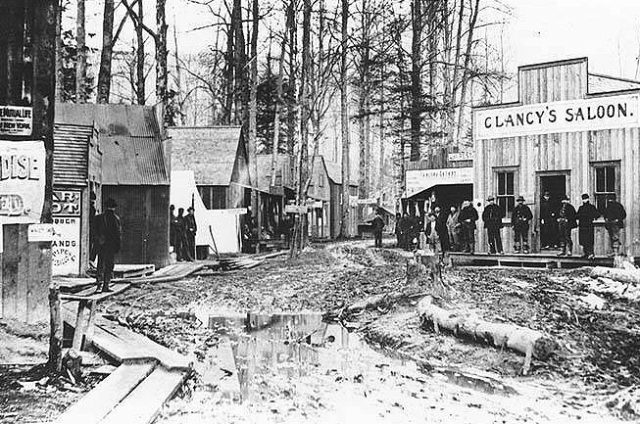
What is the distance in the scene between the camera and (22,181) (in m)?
9.27

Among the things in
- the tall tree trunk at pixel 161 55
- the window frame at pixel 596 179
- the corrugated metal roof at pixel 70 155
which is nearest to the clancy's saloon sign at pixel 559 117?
the window frame at pixel 596 179

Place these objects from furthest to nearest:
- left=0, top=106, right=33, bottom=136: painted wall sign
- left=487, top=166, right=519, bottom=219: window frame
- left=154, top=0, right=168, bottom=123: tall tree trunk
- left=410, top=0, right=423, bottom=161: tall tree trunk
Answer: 1. left=410, top=0, right=423, bottom=161: tall tree trunk
2. left=154, top=0, right=168, bottom=123: tall tree trunk
3. left=487, top=166, right=519, bottom=219: window frame
4. left=0, top=106, right=33, bottom=136: painted wall sign

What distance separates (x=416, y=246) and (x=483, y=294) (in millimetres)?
14881

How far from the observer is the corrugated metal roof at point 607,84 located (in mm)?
17647

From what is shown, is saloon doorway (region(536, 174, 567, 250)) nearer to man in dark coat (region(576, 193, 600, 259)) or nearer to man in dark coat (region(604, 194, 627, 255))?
man in dark coat (region(576, 193, 600, 259))

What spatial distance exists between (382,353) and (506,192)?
1105 cm

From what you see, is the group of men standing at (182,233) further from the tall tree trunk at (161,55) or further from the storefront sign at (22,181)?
the storefront sign at (22,181)

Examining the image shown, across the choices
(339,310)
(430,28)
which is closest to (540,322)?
(339,310)

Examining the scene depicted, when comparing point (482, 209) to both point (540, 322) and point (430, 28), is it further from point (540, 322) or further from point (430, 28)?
point (430, 28)

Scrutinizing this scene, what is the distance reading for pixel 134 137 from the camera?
22.0 metres

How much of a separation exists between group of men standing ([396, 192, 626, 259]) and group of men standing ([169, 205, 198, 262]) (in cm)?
771

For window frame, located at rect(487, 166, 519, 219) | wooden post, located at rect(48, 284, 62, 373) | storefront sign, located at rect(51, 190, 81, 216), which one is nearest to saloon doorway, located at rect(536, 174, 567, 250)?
window frame, located at rect(487, 166, 519, 219)

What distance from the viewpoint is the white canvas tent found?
24891 mm

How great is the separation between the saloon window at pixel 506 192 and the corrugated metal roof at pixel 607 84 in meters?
2.92
